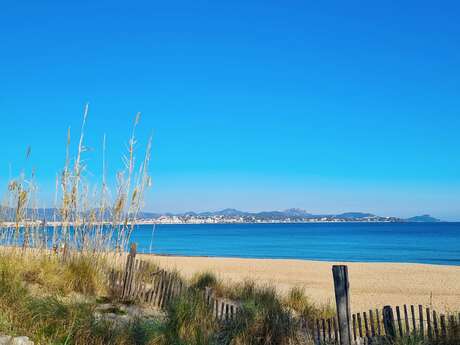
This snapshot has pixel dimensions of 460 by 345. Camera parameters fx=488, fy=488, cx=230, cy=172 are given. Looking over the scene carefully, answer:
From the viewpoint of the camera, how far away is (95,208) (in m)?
8.84

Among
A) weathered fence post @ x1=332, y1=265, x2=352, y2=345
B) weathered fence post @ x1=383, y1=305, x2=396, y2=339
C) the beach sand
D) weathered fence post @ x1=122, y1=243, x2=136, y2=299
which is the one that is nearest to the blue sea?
weathered fence post @ x1=122, y1=243, x2=136, y2=299

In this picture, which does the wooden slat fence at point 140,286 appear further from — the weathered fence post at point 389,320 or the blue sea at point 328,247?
the weathered fence post at point 389,320

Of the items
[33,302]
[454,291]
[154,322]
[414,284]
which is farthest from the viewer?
[414,284]

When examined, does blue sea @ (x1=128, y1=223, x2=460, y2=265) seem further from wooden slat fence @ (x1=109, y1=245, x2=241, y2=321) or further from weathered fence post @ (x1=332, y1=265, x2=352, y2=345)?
weathered fence post @ (x1=332, y1=265, x2=352, y2=345)

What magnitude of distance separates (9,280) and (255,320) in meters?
2.99

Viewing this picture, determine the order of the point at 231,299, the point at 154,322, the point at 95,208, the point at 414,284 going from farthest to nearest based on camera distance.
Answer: the point at 414,284, the point at 231,299, the point at 95,208, the point at 154,322

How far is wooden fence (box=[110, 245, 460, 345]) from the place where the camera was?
566 cm

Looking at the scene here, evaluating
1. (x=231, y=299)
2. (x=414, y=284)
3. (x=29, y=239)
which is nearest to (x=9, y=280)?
(x=29, y=239)

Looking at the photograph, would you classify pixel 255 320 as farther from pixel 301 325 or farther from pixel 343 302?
pixel 343 302

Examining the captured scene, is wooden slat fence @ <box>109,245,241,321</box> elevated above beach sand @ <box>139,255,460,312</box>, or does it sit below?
above

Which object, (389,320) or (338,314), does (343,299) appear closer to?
(338,314)

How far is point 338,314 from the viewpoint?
5754 millimetres

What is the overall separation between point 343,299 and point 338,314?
0.24 meters

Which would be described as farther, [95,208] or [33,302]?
[95,208]
